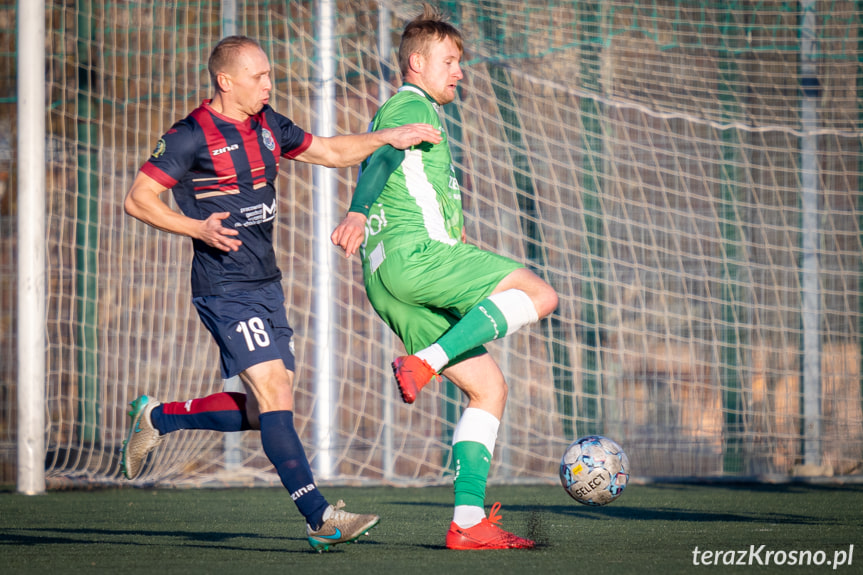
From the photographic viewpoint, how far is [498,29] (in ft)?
24.6

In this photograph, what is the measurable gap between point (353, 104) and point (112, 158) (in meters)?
1.81

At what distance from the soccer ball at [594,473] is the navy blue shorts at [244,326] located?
129 cm

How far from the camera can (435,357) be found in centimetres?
327

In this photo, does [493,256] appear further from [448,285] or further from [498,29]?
[498,29]

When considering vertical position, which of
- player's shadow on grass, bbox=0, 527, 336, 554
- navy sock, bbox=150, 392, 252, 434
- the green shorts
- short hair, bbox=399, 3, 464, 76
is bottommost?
player's shadow on grass, bbox=0, 527, 336, 554

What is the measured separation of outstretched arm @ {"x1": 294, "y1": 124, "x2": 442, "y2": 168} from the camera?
3564 millimetres

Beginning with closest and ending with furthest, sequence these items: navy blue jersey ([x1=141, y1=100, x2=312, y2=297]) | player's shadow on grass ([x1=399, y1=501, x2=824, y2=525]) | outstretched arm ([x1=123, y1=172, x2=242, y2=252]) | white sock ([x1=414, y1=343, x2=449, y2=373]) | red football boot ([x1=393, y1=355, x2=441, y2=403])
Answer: red football boot ([x1=393, y1=355, x2=441, y2=403]), white sock ([x1=414, y1=343, x2=449, y2=373]), outstretched arm ([x1=123, y1=172, x2=242, y2=252]), navy blue jersey ([x1=141, y1=100, x2=312, y2=297]), player's shadow on grass ([x1=399, y1=501, x2=824, y2=525])

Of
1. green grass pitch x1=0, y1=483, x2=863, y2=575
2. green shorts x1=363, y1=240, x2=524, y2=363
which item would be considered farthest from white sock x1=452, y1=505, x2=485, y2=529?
green shorts x1=363, y1=240, x2=524, y2=363

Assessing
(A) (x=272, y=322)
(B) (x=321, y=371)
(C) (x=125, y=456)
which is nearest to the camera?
(A) (x=272, y=322)

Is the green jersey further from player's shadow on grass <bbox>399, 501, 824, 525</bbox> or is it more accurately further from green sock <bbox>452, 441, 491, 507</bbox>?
player's shadow on grass <bbox>399, 501, 824, 525</bbox>

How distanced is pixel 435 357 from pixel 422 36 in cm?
129

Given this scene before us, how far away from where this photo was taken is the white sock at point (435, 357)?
3.25 meters

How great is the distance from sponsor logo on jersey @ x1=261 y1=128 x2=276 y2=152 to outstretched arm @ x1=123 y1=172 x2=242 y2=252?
0.42m

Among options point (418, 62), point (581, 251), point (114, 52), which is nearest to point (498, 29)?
point (581, 251)
